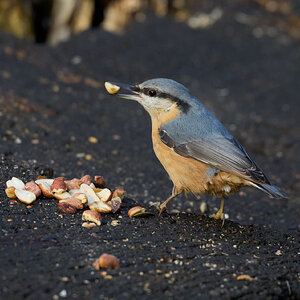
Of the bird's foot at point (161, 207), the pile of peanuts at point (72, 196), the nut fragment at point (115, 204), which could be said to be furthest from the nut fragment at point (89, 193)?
the bird's foot at point (161, 207)

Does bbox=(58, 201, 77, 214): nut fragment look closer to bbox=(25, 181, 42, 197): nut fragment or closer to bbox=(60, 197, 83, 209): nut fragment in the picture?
Answer: bbox=(60, 197, 83, 209): nut fragment

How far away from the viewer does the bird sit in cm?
369

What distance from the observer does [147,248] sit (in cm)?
299

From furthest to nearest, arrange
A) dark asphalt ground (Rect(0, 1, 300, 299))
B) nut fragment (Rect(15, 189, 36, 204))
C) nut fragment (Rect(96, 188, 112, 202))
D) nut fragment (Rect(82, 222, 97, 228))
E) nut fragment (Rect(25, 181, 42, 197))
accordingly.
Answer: nut fragment (Rect(96, 188, 112, 202)) → nut fragment (Rect(25, 181, 42, 197)) → nut fragment (Rect(15, 189, 36, 204)) → nut fragment (Rect(82, 222, 97, 228)) → dark asphalt ground (Rect(0, 1, 300, 299))

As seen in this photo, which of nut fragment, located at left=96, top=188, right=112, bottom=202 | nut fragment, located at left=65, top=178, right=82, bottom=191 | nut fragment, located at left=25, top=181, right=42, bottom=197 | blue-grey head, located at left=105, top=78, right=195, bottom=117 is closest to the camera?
nut fragment, located at left=25, top=181, right=42, bottom=197

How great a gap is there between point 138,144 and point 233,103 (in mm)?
2624

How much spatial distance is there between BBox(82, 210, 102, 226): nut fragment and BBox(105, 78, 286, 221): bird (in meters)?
0.64

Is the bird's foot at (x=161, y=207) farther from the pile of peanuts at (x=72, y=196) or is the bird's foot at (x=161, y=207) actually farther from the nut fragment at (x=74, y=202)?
the nut fragment at (x=74, y=202)

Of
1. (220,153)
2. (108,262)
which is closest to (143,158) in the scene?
(220,153)

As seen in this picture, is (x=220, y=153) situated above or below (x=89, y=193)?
above

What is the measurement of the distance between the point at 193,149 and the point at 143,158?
1848 millimetres

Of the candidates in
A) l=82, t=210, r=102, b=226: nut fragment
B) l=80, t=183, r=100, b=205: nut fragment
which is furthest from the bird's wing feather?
l=82, t=210, r=102, b=226: nut fragment

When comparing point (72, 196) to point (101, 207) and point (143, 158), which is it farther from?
point (143, 158)

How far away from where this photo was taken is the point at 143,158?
5656mm
